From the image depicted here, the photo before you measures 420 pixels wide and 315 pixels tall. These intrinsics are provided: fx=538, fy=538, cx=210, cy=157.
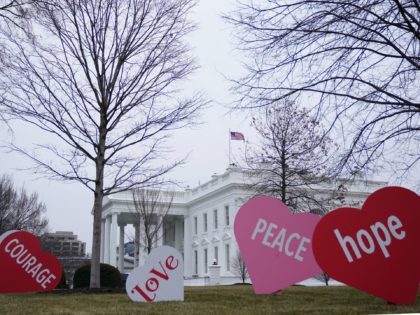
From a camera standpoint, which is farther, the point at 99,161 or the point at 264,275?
the point at 99,161

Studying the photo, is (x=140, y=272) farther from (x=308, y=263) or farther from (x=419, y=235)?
(x=419, y=235)

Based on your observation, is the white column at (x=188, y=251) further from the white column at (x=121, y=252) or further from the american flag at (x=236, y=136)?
the american flag at (x=236, y=136)

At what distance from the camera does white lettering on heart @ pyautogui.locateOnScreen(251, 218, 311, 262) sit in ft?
34.8

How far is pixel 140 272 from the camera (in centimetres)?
1002

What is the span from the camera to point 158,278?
1014 centimetres

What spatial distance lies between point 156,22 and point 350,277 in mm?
11710

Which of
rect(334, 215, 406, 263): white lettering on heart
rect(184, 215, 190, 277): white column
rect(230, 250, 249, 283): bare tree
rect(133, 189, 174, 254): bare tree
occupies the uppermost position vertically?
rect(133, 189, 174, 254): bare tree

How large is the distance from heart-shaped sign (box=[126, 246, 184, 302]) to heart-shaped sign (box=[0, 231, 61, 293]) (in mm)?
3861

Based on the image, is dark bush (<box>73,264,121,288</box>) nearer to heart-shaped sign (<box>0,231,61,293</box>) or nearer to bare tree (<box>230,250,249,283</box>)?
heart-shaped sign (<box>0,231,61,293</box>)

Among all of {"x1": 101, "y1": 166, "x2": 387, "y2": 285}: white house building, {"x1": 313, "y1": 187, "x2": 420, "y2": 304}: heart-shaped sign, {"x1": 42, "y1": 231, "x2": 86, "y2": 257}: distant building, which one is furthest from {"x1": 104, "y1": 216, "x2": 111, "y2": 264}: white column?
{"x1": 313, "y1": 187, "x2": 420, "y2": 304}: heart-shaped sign

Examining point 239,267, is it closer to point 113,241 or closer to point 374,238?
point 113,241

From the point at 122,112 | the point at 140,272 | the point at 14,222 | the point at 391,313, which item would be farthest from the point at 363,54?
the point at 14,222

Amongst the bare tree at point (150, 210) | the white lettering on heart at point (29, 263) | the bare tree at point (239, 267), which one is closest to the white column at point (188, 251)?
the bare tree at point (150, 210)

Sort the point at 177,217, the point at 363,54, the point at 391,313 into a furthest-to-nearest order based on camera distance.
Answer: the point at 177,217 < the point at 363,54 < the point at 391,313
